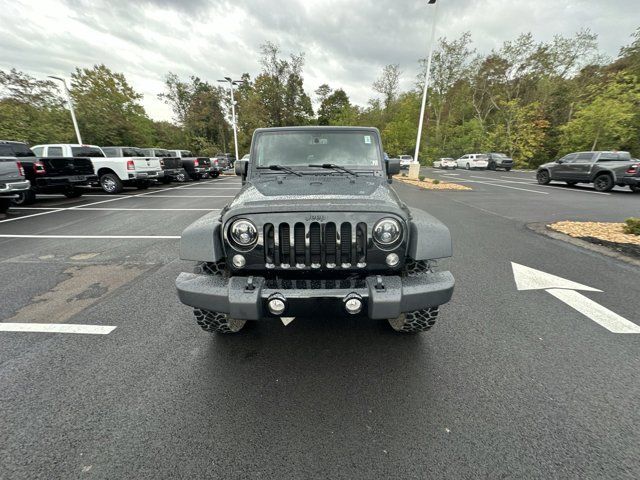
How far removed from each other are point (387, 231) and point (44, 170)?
12.6 metres

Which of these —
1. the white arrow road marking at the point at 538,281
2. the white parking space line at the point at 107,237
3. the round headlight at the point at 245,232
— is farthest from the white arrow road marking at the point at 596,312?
the white parking space line at the point at 107,237

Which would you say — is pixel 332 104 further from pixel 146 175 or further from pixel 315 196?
pixel 315 196

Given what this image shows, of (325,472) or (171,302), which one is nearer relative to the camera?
(325,472)

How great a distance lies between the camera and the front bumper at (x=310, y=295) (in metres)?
1.90

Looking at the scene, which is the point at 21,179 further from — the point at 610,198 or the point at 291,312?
the point at 610,198

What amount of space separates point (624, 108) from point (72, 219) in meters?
36.8

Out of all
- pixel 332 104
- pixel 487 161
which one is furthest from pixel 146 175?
pixel 332 104

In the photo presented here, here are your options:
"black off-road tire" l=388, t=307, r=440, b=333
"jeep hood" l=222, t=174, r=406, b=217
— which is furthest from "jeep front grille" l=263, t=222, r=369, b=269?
"black off-road tire" l=388, t=307, r=440, b=333

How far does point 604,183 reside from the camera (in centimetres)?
1302

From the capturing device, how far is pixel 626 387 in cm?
212

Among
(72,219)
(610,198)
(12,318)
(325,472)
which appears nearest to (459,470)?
(325,472)

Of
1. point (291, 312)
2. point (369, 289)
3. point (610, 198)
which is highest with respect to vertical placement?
point (369, 289)

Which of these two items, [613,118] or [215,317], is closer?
[215,317]

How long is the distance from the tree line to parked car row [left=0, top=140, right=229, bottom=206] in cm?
1354
